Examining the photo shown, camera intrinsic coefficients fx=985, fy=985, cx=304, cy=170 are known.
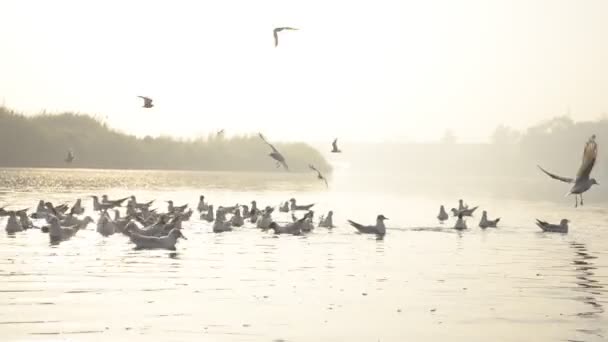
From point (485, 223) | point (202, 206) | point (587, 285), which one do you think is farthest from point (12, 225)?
point (485, 223)

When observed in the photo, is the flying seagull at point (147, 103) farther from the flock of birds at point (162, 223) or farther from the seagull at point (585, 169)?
the seagull at point (585, 169)

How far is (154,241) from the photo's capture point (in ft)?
101

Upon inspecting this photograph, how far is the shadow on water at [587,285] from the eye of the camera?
19.9 metres

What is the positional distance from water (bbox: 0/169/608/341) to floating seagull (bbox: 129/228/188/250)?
58cm

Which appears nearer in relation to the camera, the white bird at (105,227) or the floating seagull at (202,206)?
the white bird at (105,227)

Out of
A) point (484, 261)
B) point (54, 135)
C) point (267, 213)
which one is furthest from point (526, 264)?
point (54, 135)

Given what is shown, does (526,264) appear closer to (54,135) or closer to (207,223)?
(207,223)

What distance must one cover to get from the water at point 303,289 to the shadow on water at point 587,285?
0.05 m

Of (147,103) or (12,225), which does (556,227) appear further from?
(12,225)

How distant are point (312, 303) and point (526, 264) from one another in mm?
11688

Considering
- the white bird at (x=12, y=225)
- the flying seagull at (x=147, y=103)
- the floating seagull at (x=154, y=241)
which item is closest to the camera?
the floating seagull at (x=154, y=241)

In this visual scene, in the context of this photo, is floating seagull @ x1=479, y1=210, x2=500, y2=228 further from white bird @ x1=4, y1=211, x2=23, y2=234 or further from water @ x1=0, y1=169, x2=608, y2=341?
white bird @ x1=4, y1=211, x2=23, y2=234

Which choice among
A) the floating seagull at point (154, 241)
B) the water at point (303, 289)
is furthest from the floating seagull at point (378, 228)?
the floating seagull at point (154, 241)

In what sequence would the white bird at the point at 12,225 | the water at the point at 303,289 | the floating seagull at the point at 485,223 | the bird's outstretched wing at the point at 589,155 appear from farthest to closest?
1. the floating seagull at the point at 485,223
2. the white bird at the point at 12,225
3. the bird's outstretched wing at the point at 589,155
4. the water at the point at 303,289
